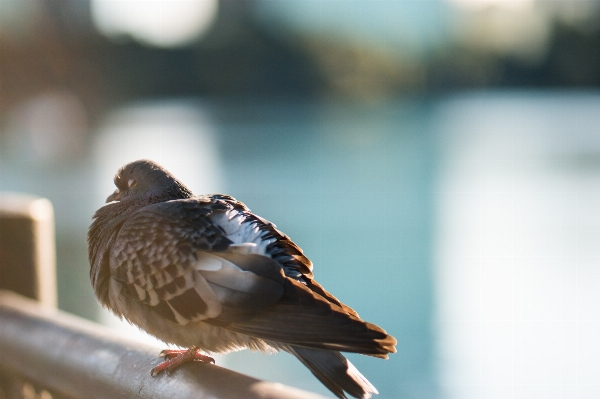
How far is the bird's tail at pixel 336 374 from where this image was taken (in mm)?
1799

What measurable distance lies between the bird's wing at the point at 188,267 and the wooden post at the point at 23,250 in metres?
0.87

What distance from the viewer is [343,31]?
50.3 metres

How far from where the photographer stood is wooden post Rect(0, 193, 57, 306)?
3.12 meters

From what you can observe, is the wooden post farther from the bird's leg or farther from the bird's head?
the bird's leg

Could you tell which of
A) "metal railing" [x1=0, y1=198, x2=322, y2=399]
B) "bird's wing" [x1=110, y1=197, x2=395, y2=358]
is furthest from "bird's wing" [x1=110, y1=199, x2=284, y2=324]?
"metal railing" [x1=0, y1=198, x2=322, y2=399]

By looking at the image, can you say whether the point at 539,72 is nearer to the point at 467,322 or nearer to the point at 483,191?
the point at 483,191

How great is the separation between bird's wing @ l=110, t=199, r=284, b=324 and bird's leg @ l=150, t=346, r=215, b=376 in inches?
3.9

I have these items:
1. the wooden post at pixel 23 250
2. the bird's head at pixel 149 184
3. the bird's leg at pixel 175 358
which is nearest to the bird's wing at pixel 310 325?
the bird's leg at pixel 175 358

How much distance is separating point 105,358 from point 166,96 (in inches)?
2385

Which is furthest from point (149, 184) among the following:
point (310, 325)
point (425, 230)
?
point (425, 230)

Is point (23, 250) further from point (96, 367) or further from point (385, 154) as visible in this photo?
point (385, 154)

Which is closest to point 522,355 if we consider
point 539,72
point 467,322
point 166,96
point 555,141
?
point 467,322

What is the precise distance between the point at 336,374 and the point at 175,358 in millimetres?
521

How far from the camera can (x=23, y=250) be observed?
315 centimetres
